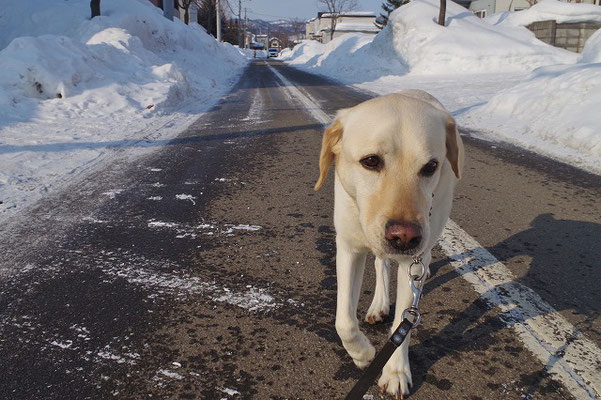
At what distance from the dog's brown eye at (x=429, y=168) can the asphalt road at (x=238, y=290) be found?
0.98 meters

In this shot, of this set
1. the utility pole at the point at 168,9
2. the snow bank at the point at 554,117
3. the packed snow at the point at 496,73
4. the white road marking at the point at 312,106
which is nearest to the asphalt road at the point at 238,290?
the snow bank at the point at 554,117

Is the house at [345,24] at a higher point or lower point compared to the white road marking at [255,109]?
higher

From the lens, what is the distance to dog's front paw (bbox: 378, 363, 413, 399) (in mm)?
2004

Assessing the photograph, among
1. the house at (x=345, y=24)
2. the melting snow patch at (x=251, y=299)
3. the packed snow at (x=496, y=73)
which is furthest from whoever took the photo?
the house at (x=345, y=24)

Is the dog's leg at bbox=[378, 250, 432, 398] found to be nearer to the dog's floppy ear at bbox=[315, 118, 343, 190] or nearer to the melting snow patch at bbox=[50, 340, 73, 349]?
the dog's floppy ear at bbox=[315, 118, 343, 190]

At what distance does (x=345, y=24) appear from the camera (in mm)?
86562

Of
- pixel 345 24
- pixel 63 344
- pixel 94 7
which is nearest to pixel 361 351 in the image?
pixel 63 344

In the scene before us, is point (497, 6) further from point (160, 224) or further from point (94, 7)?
point (160, 224)

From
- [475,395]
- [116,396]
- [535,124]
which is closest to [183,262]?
[116,396]

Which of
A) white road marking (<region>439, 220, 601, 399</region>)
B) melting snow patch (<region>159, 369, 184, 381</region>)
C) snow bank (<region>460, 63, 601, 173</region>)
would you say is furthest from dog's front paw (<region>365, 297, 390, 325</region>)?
snow bank (<region>460, 63, 601, 173</region>)

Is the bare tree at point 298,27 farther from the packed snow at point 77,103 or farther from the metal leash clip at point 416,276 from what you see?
the metal leash clip at point 416,276

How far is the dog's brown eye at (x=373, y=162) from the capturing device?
6.52ft

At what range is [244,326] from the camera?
249cm

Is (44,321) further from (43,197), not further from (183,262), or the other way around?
(43,197)
